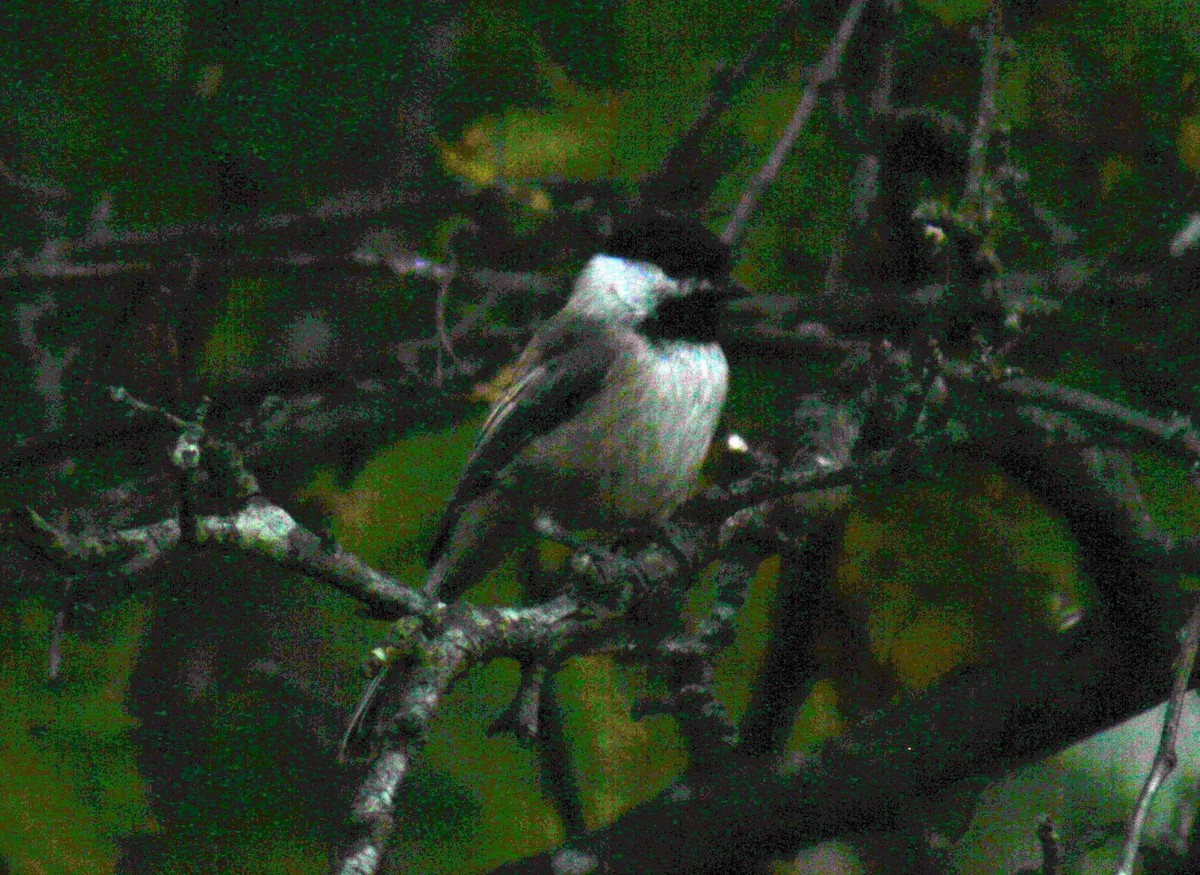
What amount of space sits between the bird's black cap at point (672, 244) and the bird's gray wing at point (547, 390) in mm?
161

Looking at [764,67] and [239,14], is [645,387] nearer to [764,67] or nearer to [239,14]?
[764,67]

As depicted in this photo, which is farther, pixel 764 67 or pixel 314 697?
pixel 764 67

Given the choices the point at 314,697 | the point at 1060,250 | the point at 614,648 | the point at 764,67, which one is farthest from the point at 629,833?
the point at 764,67

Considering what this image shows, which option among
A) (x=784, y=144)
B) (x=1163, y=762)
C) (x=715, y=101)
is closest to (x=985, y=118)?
(x=784, y=144)

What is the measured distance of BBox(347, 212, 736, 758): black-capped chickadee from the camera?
241 centimetres

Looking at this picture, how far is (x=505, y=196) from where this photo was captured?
8.35ft

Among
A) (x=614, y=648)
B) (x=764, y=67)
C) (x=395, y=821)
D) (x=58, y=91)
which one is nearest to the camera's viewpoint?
(x=395, y=821)

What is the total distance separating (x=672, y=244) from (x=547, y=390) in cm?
36

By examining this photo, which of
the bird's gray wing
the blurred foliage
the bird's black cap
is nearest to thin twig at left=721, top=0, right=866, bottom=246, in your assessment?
the bird's black cap

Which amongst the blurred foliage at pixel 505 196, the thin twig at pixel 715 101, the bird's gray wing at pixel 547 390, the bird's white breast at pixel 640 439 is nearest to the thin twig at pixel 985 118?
the blurred foliage at pixel 505 196

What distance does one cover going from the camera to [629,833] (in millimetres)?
2055

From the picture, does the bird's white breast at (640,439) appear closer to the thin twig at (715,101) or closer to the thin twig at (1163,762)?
the thin twig at (715,101)

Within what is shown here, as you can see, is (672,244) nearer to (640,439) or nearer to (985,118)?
(640,439)

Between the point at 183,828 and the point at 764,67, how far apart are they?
1783 millimetres
